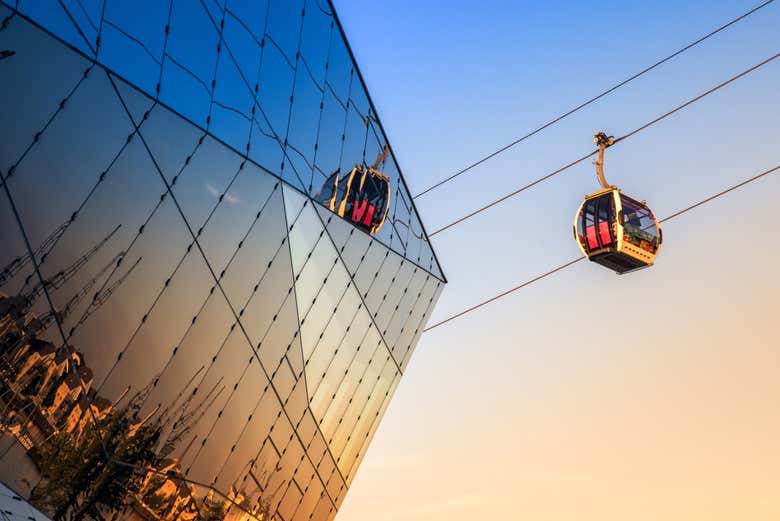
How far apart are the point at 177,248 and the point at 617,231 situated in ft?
30.3

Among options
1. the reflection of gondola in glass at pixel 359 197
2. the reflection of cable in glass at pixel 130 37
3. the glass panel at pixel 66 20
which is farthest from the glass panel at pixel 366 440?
the glass panel at pixel 66 20

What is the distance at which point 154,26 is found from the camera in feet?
54.0

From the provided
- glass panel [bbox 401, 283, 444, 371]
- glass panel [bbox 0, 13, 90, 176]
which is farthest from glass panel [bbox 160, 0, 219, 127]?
glass panel [bbox 401, 283, 444, 371]

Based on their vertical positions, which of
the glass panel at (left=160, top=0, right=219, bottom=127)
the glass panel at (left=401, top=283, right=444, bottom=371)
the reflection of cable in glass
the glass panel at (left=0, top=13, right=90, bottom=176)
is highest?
the glass panel at (left=401, top=283, right=444, bottom=371)

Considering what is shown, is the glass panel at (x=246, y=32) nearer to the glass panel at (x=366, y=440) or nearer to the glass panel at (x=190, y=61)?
the glass panel at (x=190, y=61)

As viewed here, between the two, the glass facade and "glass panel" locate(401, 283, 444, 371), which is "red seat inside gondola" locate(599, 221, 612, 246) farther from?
"glass panel" locate(401, 283, 444, 371)

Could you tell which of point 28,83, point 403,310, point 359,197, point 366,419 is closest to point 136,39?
point 28,83

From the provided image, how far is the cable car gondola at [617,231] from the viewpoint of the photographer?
57.9ft

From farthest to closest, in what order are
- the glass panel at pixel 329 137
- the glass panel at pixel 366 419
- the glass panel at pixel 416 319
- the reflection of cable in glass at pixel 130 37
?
1. the glass panel at pixel 416 319
2. the glass panel at pixel 366 419
3. the glass panel at pixel 329 137
4. the reflection of cable in glass at pixel 130 37

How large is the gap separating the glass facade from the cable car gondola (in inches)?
325

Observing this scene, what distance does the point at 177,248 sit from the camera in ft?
60.4

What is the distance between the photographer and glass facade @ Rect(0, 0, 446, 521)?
46.9 feet

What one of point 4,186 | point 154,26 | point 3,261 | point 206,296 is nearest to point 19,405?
point 3,261

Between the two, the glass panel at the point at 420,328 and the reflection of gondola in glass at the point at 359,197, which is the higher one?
the glass panel at the point at 420,328
